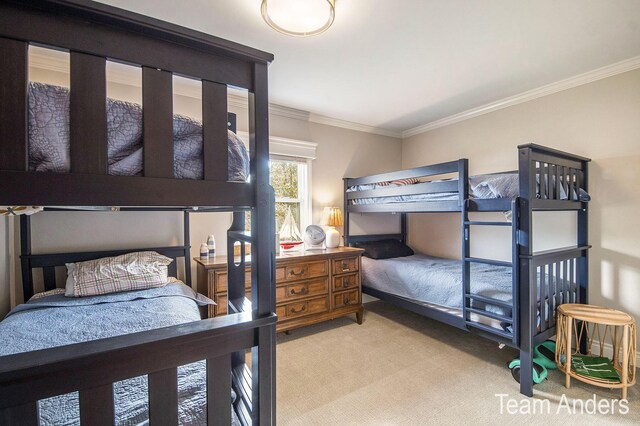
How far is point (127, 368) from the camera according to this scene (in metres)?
0.65

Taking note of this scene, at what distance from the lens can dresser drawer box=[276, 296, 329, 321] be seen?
8.66ft

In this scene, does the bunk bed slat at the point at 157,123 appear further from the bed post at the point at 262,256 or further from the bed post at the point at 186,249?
the bed post at the point at 186,249

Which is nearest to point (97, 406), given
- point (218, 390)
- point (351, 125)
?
point (218, 390)

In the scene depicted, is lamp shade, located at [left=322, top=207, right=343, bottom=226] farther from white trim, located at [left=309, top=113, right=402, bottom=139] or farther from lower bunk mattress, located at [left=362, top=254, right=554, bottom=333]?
white trim, located at [left=309, top=113, right=402, bottom=139]

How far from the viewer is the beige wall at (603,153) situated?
89.6 inches

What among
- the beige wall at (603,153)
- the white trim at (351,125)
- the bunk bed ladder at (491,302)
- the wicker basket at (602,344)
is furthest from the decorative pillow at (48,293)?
the beige wall at (603,153)

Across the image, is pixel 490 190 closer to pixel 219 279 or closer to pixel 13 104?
pixel 219 279

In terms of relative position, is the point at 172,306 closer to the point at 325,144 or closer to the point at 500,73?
the point at 325,144

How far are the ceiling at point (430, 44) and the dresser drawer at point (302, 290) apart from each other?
1.92 meters

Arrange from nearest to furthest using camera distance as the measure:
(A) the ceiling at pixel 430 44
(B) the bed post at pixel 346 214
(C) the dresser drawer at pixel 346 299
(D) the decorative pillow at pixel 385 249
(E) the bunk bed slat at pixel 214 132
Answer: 1. (E) the bunk bed slat at pixel 214 132
2. (A) the ceiling at pixel 430 44
3. (C) the dresser drawer at pixel 346 299
4. (D) the decorative pillow at pixel 385 249
5. (B) the bed post at pixel 346 214

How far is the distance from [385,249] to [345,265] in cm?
78

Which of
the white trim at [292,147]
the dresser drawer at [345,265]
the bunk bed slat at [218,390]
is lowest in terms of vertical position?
the dresser drawer at [345,265]

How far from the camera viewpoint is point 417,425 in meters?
1.64

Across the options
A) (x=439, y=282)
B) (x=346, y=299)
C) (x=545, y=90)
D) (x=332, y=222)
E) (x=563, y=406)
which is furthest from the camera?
(x=332, y=222)
